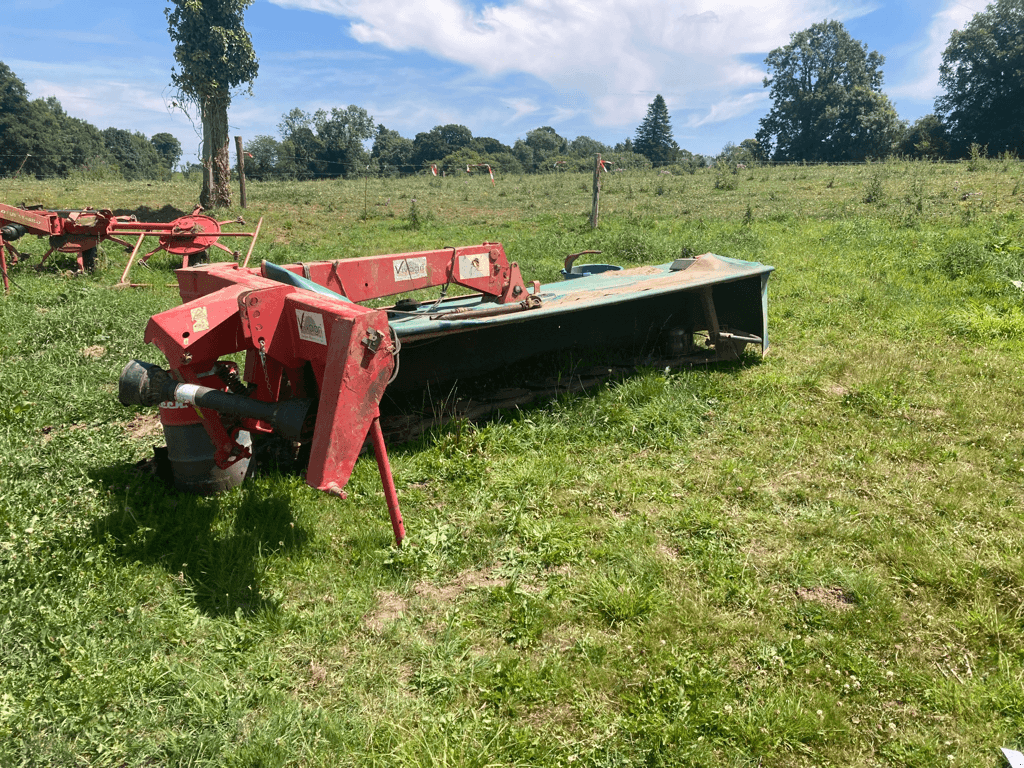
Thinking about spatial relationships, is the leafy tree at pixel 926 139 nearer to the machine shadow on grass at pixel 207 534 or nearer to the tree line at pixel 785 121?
the tree line at pixel 785 121

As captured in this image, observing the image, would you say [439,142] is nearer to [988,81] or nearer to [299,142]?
[299,142]

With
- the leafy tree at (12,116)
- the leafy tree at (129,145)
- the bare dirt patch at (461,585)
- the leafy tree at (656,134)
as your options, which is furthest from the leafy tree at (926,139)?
the leafy tree at (129,145)

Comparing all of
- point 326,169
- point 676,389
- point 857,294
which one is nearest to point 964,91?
point 326,169

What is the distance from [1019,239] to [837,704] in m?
9.69

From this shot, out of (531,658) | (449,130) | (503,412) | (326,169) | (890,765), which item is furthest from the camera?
(449,130)

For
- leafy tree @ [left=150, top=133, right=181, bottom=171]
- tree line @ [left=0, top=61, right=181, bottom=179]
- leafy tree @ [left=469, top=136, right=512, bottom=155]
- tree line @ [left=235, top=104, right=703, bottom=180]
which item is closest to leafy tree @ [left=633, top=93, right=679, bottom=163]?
tree line @ [left=235, top=104, right=703, bottom=180]

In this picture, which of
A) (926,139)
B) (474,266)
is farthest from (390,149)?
(474,266)

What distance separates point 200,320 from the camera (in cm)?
272

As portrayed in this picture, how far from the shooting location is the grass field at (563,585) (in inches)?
83.7

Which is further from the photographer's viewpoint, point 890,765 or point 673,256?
point 673,256

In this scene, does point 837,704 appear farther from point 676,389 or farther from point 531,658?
point 676,389

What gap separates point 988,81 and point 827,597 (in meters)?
64.5

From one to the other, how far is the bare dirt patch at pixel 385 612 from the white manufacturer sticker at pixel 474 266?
2.37 metres

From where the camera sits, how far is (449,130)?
99188mm
